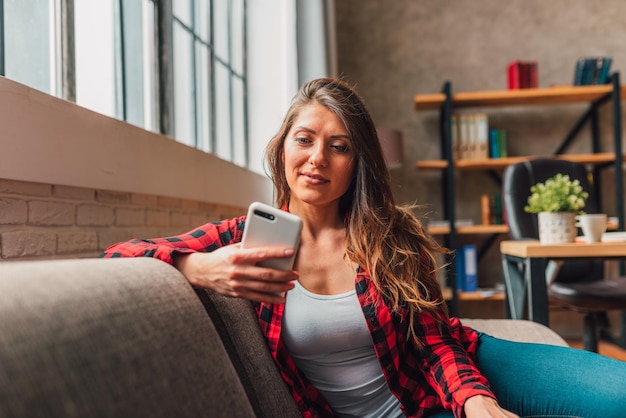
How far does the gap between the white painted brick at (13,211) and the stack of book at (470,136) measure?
3.23m

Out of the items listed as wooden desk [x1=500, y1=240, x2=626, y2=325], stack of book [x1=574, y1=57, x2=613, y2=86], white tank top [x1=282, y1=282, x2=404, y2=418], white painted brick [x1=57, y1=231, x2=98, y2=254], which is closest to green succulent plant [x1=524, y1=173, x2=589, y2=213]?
wooden desk [x1=500, y1=240, x2=626, y2=325]

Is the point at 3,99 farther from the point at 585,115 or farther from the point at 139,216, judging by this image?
the point at 585,115

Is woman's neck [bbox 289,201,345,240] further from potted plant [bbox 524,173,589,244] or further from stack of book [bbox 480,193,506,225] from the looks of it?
stack of book [bbox 480,193,506,225]

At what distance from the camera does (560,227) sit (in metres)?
2.09

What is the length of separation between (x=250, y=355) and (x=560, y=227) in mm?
1428

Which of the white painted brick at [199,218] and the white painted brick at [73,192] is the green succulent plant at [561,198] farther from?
the white painted brick at [73,192]

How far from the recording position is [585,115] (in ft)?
13.9

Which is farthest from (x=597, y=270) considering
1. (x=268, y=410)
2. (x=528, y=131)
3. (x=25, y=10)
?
(x=25, y=10)

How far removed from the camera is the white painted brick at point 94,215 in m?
1.39

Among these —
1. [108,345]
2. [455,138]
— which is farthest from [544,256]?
[455,138]

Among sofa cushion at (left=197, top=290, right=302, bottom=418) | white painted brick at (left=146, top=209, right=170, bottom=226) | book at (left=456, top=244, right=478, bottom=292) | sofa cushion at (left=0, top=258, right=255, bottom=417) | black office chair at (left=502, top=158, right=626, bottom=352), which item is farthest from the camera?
book at (left=456, top=244, right=478, bottom=292)

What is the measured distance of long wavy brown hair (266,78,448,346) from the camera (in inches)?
47.3

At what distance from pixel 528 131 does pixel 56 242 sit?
3.71m

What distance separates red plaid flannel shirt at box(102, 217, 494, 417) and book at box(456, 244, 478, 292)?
2.84 meters
